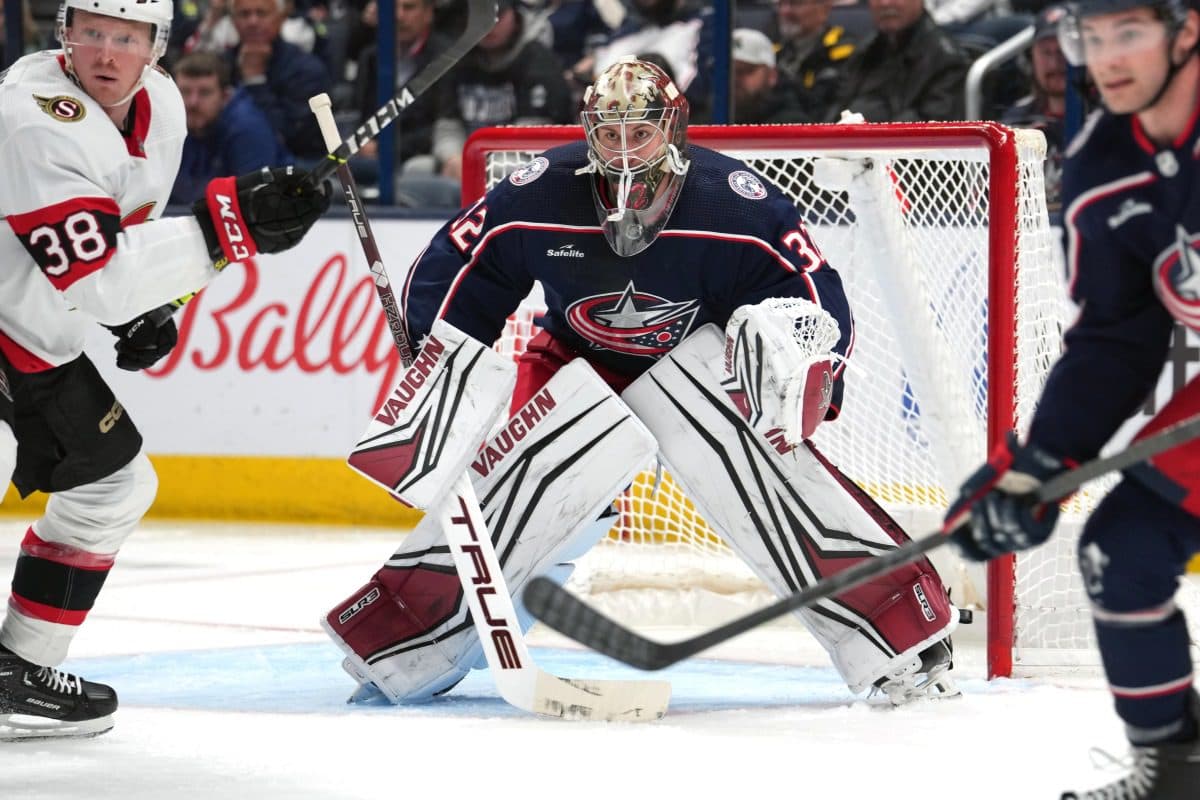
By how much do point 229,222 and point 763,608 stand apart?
0.96 metres

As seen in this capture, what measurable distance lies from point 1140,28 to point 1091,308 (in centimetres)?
31

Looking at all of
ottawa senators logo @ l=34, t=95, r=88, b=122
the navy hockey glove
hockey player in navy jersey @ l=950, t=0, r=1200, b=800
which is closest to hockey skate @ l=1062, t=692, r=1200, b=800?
hockey player in navy jersey @ l=950, t=0, r=1200, b=800

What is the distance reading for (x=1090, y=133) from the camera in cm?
193

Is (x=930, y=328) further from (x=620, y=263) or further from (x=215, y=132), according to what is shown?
(x=215, y=132)

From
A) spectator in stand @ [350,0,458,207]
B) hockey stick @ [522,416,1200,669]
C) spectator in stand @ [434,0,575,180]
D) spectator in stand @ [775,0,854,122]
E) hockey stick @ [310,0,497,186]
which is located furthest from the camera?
spectator in stand @ [434,0,575,180]

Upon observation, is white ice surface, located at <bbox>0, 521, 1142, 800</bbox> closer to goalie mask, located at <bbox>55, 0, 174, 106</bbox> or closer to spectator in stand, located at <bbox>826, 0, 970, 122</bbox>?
goalie mask, located at <bbox>55, 0, 174, 106</bbox>

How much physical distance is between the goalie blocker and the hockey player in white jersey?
70 cm

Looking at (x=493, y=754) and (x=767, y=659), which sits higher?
(x=493, y=754)

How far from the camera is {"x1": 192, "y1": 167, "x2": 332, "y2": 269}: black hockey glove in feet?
8.16

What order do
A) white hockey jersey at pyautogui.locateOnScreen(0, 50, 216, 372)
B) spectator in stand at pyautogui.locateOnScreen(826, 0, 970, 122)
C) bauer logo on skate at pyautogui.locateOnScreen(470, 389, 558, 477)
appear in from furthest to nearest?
spectator in stand at pyautogui.locateOnScreen(826, 0, 970, 122) < bauer logo on skate at pyautogui.locateOnScreen(470, 389, 558, 477) < white hockey jersey at pyautogui.locateOnScreen(0, 50, 216, 372)

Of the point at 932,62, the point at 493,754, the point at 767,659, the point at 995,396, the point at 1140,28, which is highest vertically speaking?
the point at 1140,28

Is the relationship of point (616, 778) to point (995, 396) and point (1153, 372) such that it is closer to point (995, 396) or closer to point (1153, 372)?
point (1153, 372)

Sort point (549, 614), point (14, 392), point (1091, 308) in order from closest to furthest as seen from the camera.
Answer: point (1091, 308), point (549, 614), point (14, 392)

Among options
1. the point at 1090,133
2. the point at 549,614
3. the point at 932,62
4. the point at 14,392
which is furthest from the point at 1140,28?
the point at 932,62
